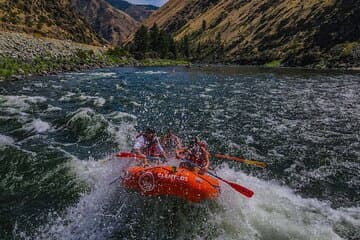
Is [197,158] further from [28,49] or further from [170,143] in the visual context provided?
[28,49]

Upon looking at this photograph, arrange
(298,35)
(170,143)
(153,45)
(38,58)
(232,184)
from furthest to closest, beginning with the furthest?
(153,45) → (298,35) → (38,58) → (170,143) → (232,184)

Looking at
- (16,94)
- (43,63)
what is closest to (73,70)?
(43,63)

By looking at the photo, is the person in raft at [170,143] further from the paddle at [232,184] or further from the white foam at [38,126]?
the white foam at [38,126]

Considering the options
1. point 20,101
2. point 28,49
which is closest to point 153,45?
point 28,49

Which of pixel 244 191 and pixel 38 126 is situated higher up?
pixel 244 191

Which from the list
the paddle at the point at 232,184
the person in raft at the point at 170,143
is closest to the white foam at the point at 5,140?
the paddle at the point at 232,184

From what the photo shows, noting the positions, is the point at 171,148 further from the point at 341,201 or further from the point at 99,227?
the point at 341,201

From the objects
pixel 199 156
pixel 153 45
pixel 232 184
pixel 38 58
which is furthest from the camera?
pixel 153 45
